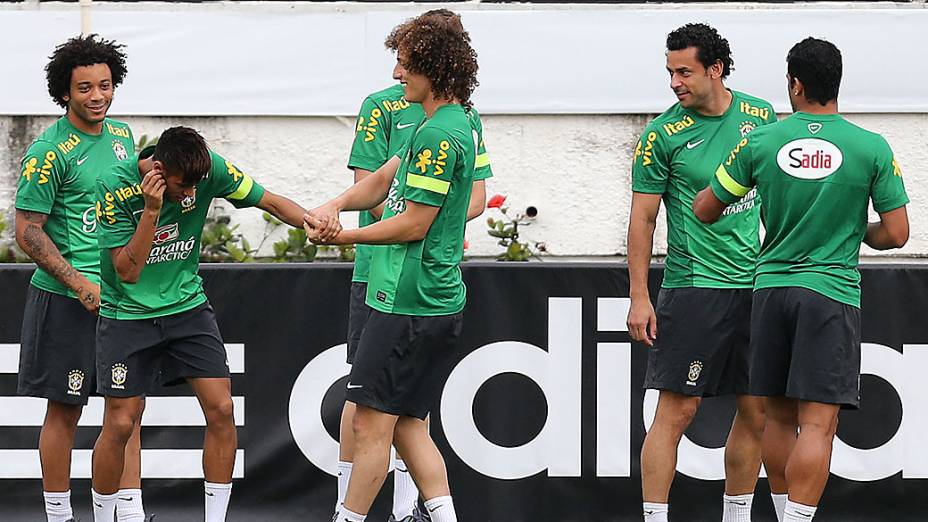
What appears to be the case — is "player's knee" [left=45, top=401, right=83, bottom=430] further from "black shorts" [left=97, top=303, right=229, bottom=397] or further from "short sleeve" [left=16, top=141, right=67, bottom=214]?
"short sleeve" [left=16, top=141, right=67, bottom=214]

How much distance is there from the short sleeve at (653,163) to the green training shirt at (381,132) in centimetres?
88

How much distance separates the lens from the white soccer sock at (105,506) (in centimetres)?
611

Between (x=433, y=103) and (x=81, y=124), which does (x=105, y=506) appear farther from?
(x=433, y=103)

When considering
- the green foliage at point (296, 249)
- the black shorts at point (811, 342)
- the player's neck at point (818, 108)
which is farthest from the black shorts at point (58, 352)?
the player's neck at point (818, 108)

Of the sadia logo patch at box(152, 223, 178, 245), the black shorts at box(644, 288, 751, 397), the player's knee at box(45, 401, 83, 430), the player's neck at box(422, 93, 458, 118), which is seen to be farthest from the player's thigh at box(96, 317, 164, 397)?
the black shorts at box(644, 288, 751, 397)

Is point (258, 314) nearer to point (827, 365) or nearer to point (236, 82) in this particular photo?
point (236, 82)

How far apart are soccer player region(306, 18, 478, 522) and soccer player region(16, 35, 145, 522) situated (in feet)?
4.61

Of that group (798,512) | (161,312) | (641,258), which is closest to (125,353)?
(161,312)

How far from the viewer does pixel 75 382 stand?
247 inches

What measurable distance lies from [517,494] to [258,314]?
62.2 inches

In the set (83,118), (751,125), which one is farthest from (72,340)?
(751,125)

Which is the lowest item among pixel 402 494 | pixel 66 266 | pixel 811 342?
pixel 402 494

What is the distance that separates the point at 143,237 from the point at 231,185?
48cm

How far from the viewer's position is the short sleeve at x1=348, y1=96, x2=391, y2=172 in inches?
259
